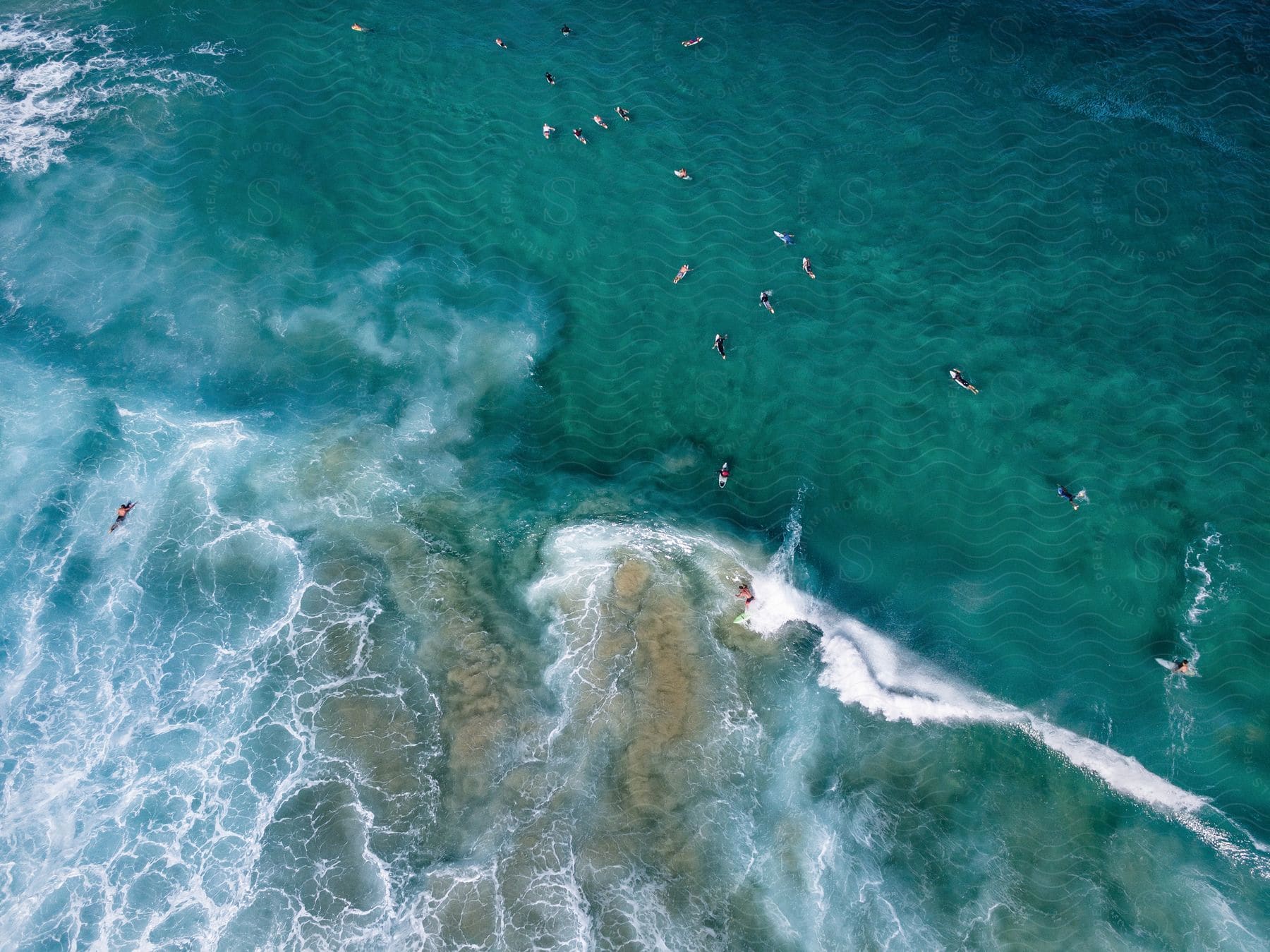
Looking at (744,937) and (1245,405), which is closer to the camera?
(744,937)

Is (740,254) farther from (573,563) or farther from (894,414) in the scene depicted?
(573,563)

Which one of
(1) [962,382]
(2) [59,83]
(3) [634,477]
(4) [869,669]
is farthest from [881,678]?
(2) [59,83]

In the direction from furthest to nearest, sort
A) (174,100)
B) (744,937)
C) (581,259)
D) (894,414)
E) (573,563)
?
(174,100) < (581,259) < (894,414) < (573,563) < (744,937)

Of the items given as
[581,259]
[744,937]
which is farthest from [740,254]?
[744,937]

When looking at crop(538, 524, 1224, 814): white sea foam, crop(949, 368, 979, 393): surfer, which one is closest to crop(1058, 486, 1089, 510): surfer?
crop(949, 368, 979, 393): surfer

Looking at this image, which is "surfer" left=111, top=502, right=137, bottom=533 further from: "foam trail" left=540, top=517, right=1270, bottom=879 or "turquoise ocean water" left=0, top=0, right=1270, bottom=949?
"foam trail" left=540, top=517, right=1270, bottom=879
